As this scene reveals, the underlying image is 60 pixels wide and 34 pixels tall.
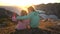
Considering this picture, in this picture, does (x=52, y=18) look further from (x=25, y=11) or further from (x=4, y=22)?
(x=4, y=22)

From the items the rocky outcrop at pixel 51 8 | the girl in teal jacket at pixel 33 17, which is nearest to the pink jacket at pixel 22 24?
the girl in teal jacket at pixel 33 17

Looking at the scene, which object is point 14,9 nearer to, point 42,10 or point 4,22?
point 4,22

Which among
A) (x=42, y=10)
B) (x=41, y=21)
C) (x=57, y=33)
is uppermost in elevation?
(x=42, y=10)

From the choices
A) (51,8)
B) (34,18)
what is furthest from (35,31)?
(51,8)

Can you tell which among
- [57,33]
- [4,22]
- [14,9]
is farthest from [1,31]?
[57,33]

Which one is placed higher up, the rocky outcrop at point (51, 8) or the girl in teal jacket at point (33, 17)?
the rocky outcrop at point (51, 8)

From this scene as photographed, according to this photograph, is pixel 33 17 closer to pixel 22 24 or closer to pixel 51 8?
pixel 22 24

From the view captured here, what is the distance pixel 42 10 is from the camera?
1845 millimetres

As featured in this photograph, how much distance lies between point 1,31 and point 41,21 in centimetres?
50

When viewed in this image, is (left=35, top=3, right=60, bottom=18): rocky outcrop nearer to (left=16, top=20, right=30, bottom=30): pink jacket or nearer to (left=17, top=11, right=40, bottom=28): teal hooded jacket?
(left=17, top=11, right=40, bottom=28): teal hooded jacket

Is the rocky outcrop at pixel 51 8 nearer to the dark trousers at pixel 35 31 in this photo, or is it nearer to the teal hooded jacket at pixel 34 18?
the teal hooded jacket at pixel 34 18

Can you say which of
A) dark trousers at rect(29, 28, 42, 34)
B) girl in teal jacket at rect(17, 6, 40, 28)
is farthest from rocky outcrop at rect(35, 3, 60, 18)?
dark trousers at rect(29, 28, 42, 34)

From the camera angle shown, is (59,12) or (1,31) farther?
(59,12)

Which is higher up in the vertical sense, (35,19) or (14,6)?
(14,6)
